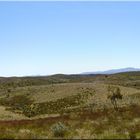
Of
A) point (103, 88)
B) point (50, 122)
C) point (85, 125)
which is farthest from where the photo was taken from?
point (103, 88)

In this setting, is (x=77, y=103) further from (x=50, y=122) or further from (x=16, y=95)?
(x=50, y=122)

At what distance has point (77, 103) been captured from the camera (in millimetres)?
66188

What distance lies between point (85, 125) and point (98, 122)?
1.57 m

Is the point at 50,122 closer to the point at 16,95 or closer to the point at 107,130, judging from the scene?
the point at 107,130

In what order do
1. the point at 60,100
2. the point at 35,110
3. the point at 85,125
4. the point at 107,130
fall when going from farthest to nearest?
the point at 60,100, the point at 35,110, the point at 85,125, the point at 107,130

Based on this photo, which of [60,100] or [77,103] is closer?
[77,103]

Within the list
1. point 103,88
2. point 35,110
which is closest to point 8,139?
point 35,110

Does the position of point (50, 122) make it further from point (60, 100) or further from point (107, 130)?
point (60, 100)

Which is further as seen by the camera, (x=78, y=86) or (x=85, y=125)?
(x=78, y=86)

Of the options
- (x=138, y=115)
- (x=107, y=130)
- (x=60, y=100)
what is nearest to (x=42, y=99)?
(x=60, y=100)

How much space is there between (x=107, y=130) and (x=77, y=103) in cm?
4188

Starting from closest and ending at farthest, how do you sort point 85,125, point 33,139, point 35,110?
1. point 33,139
2. point 85,125
3. point 35,110

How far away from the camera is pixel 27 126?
95.8 feet

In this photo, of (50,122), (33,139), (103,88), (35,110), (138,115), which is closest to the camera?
(33,139)
